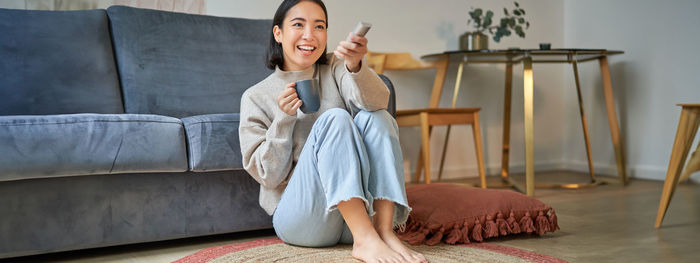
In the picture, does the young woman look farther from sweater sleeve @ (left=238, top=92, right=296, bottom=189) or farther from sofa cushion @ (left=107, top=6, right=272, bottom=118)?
sofa cushion @ (left=107, top=6, right=272, bottom=118)

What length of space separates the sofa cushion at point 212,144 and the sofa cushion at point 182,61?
0.49m

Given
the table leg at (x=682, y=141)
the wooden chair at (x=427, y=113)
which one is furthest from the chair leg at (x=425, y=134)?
the table leg at (x=682, y=141)

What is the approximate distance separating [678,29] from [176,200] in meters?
2.86

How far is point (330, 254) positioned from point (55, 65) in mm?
1233

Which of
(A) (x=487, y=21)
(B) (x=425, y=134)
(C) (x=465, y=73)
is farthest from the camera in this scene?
(C) (x=465, y=73)

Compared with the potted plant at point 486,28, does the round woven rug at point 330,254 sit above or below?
below

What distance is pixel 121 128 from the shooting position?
155 centimetres

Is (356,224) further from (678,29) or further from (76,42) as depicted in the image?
(678,29)

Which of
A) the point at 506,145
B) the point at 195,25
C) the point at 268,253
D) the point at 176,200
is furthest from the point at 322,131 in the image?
the point at 506,145

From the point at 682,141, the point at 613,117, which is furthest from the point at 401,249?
the point at 613,117

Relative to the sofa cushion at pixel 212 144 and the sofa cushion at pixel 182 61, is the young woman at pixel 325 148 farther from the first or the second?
the sofa cushion at pixel 182 61

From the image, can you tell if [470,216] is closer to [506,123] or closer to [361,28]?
[361,28]

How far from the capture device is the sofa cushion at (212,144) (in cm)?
164

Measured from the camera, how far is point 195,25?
7.57 feet
